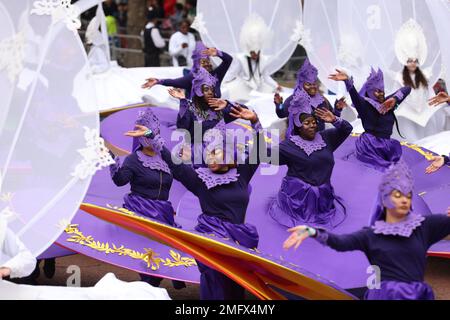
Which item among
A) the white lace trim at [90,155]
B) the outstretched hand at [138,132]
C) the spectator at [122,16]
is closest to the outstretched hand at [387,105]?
the outstretched hand at [138,132]

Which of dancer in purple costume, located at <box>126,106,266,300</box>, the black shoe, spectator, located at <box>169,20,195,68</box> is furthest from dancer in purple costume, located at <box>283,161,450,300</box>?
spectator, located at <box>169,20,195,68</box>

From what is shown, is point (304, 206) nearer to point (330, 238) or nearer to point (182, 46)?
point (330, 238)

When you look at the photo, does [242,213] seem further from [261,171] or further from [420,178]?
[420,178]

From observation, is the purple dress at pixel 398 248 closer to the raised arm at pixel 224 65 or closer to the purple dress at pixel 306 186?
the purple dress at pixel 306 186

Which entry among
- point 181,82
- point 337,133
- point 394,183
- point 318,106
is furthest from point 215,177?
point 181,82

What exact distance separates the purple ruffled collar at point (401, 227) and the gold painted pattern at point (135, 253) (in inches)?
78.6

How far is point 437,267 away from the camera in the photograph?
7859mm

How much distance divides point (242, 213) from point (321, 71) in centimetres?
544

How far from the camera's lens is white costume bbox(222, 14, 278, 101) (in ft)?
40.6

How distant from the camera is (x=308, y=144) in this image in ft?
23.8

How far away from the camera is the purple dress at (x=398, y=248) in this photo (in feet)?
15.8

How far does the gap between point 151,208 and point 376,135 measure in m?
2.66

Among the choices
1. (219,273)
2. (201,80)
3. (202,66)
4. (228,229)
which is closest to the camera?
(219,273)

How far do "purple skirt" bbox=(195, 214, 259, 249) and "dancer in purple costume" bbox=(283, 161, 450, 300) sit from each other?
1375 mm
